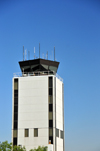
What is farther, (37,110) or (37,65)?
(37,65)

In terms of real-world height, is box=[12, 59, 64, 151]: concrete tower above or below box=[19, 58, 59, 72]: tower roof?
below

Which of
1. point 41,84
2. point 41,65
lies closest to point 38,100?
point 41,84

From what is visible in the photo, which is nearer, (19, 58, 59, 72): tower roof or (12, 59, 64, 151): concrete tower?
(12, 59, 64, 151): concrete tower

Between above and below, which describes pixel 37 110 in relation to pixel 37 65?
below

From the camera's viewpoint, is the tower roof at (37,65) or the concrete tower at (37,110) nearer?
the concrete tower at (37,110)

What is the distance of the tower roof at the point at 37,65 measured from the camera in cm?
9875

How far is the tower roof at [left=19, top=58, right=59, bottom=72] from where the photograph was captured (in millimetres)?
98750

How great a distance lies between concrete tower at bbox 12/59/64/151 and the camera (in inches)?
3627

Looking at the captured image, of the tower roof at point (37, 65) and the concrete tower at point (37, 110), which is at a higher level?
the tower roof at point (37, 65)

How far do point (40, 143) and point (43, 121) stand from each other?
19.1 ft

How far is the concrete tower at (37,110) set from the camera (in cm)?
9212

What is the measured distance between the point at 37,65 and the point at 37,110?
13.4m

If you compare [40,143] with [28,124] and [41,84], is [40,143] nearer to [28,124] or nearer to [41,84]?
[28,124]

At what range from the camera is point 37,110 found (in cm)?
9369
